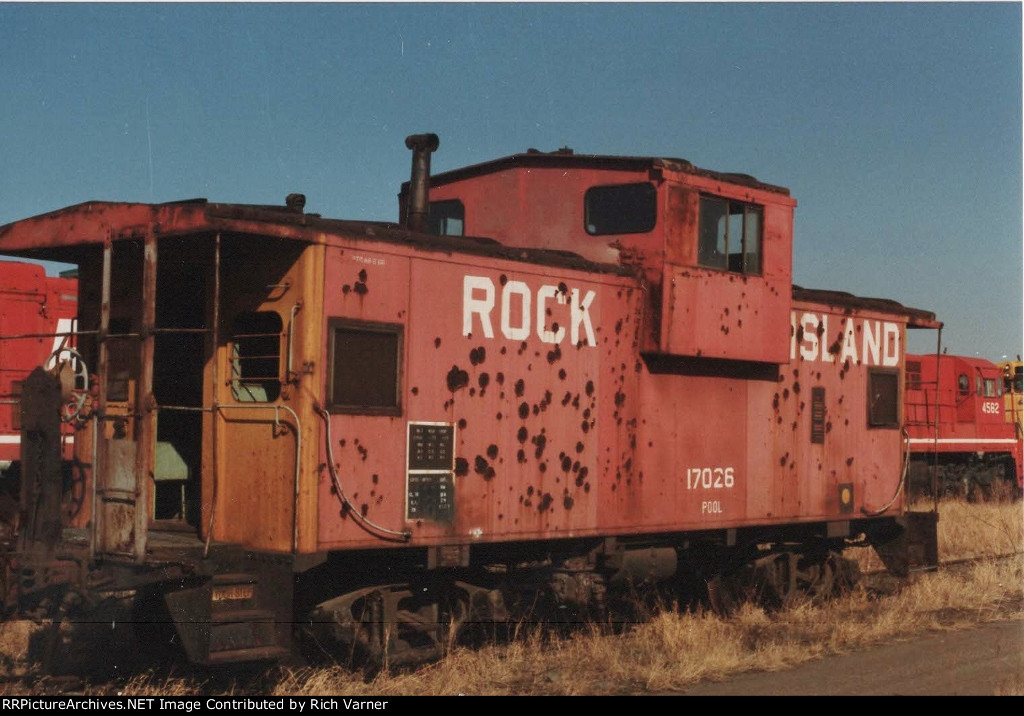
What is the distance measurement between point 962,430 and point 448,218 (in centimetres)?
1845

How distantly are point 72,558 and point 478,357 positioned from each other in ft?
11.1

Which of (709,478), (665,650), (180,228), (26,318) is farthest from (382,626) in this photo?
(26,318)

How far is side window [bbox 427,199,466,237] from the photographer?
12.3 metres

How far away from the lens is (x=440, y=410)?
30.1ft

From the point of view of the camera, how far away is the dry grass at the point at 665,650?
8.49m

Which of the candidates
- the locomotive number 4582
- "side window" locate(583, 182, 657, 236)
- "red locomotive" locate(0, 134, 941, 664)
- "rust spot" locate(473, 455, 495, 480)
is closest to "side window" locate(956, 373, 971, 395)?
"red locomotive" locate(0, 134, 941, 664)

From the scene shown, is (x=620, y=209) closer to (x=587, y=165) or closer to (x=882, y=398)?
(x=587, y=165)

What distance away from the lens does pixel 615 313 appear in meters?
10.7

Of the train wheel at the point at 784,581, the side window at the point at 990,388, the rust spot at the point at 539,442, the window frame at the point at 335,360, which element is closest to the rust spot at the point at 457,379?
the window frame at the point at 335,360

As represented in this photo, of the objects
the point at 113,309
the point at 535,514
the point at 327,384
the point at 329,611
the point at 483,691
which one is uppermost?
the point at 113,309

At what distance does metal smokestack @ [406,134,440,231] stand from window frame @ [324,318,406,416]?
2382mm

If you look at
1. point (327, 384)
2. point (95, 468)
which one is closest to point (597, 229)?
point (327, 384)

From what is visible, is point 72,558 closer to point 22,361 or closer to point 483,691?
point 483,691

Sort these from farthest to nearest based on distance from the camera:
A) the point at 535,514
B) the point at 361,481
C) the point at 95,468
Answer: the point at 535,514 → the point at 361,481 → the point at 95,468
